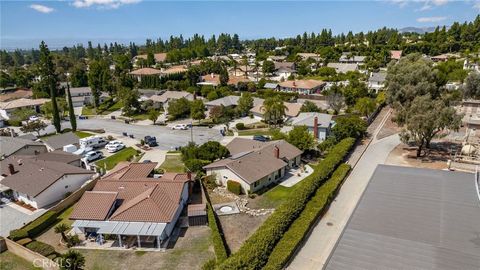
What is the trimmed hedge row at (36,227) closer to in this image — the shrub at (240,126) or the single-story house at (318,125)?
the single-story house at (318,125)

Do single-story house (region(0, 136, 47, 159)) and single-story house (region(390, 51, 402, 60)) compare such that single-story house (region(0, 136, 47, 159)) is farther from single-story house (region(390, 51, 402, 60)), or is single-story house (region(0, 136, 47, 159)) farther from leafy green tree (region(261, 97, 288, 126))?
single-story house (region(390, 51, 402, 60))

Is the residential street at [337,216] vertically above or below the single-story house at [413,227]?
below

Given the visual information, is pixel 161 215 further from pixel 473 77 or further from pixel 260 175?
pixel 473 77

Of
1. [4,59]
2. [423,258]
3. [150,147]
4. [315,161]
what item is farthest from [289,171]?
[4,59]

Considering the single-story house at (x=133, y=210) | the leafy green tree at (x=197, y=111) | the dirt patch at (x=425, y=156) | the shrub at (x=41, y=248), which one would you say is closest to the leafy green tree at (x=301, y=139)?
the dirt patch at (x=425, y=156)

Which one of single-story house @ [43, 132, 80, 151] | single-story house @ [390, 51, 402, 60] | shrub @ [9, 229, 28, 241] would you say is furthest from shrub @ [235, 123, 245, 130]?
single-story house @ [390, 51, 402, 60]

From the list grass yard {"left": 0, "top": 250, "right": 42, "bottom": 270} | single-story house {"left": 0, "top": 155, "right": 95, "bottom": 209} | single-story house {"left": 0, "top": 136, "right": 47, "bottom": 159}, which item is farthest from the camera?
single-story house {"left": 0, "top": 136, "right": 47, "bottom": 159}
